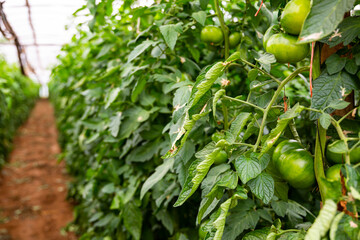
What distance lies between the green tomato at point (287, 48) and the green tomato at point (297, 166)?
0.19 metres

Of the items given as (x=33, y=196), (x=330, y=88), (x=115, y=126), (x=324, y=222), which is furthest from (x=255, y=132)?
(x=33, y=196)

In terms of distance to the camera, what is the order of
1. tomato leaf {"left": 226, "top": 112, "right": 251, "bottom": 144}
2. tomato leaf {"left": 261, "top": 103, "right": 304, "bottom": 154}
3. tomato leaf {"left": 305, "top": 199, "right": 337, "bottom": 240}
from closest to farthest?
tomato leaf {"left": 305, "top": 199, "right": 337, "bottom": 240}
tomato leaf {"left": 261, "top": 103, "right": 304, "bottom": 154}
tomato leaf {"left": 226, "top": 112, "right": 251, "bottom": 144}

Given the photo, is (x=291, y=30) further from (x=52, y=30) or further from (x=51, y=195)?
(x=52, y=30)

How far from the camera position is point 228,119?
1085mm

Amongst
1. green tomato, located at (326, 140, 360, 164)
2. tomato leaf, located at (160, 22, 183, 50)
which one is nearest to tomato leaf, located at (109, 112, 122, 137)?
tomato leaf, located at (160, 22, 183, 50)

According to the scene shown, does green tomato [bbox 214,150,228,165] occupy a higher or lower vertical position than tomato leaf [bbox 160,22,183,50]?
lower

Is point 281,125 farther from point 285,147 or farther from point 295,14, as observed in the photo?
point 295,14

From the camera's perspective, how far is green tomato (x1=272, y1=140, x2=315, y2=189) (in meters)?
0.59

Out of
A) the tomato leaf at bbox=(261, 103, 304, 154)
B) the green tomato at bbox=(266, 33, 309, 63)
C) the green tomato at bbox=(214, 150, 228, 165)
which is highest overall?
the green tomato at bbox=(266, 33, 309, 63)

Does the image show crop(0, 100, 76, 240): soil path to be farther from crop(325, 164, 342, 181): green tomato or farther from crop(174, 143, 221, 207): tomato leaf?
crop(325, 164, 342, 181): green tomato

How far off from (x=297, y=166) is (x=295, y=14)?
1.01 feet

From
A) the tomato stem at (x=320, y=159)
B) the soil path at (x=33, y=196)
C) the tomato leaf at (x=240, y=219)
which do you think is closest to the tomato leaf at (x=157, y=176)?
the tomato leaf at (x=240, y=219)

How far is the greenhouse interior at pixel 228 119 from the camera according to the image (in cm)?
56

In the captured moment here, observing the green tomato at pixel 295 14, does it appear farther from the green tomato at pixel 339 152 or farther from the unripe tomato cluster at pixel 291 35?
the green tomato at pixel 339 152
